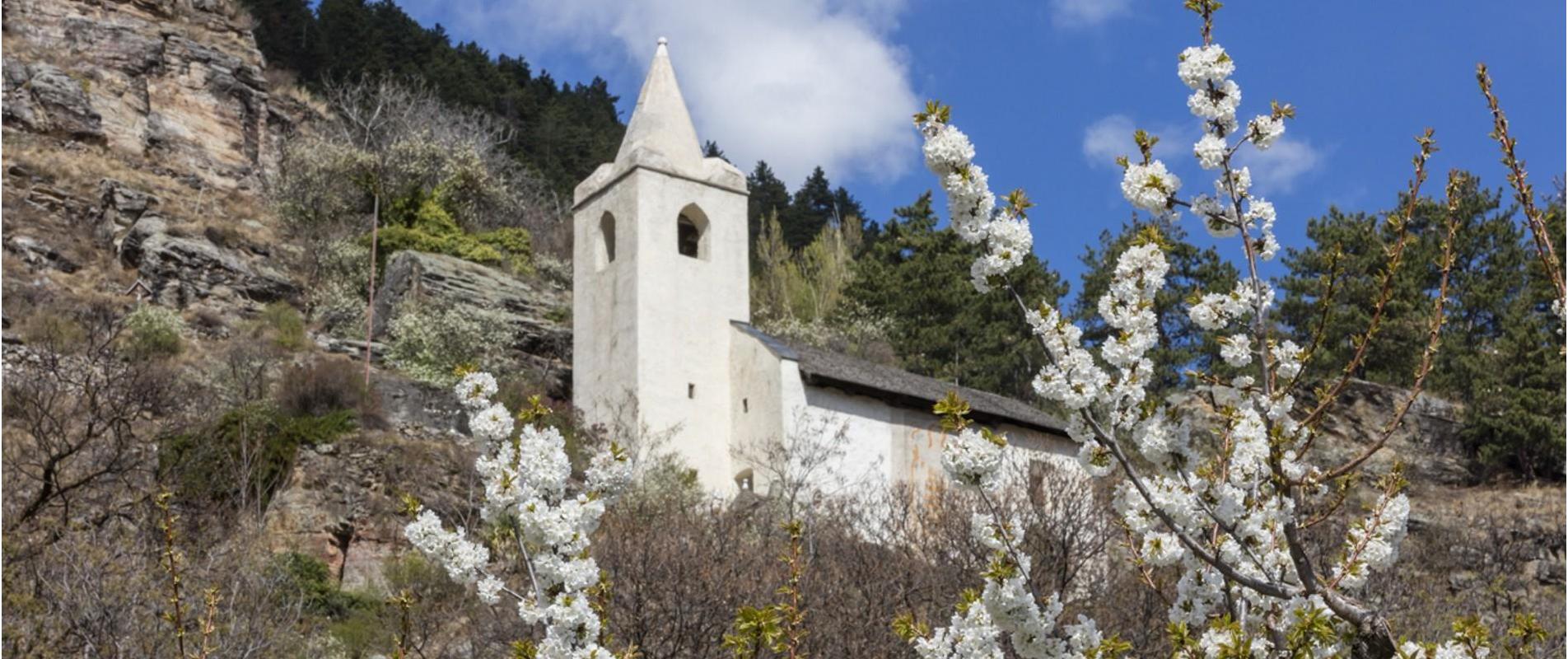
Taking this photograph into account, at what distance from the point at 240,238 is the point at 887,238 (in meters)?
17.5

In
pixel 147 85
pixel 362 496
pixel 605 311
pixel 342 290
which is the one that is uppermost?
pixel 147 85

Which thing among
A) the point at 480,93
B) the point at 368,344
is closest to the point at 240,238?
the point at 368,344

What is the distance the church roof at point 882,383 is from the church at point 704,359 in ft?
0.15

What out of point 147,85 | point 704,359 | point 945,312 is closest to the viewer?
point 704,359

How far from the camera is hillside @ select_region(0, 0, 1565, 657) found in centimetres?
1614

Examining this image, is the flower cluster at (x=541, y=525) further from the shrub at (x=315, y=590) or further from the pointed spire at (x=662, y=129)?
the pointed spire at (x=662, y=129)

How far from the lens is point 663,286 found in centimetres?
2816

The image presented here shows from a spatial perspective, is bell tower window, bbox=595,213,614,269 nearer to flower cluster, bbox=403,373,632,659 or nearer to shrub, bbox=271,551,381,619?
shrub, bbox=271,551,381,619

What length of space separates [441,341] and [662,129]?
6173 millimetres

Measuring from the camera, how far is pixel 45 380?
79.2ft

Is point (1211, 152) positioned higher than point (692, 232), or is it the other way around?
point (692, 232)

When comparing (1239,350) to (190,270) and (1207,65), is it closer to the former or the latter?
(1207,65)

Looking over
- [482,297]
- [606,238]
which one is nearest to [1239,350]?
[606,238]

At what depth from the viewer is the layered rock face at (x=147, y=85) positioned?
4362cm
